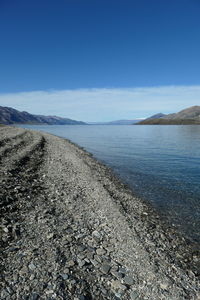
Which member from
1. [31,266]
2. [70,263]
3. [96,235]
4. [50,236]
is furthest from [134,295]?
[50,236]

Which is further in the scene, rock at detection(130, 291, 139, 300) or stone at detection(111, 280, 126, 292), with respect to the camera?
stone at detection(111, 280, 126, 292)

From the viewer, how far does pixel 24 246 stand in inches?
331

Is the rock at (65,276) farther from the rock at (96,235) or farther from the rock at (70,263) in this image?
the rock at (96,235)

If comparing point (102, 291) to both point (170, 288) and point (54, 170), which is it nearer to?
point (170, 288)

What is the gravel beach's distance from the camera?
6660 mm

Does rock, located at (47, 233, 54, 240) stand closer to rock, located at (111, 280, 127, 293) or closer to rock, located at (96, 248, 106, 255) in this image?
rock, located at (96, 248, 106, 255)

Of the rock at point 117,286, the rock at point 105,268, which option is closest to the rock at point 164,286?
the rock at point 117,286

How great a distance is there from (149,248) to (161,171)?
19.5 meters

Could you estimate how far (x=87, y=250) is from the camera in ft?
28.5

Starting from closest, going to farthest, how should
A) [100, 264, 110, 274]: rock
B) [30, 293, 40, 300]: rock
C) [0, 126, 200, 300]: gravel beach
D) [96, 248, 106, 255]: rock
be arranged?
[30, 293, 40, 300]: rock
[0, 126, 200, 300]: gravel beach
[100, 264, 110, 274]: rock
[96, 248, 106, 255]: rock

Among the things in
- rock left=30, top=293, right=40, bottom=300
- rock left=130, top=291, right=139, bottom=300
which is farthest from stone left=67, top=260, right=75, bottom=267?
rock left=130, top=291, right=139, bottom=300

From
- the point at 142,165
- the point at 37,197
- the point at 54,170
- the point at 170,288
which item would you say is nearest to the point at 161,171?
the point at 142,165

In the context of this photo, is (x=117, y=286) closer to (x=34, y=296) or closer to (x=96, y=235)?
(x=34, y=296)

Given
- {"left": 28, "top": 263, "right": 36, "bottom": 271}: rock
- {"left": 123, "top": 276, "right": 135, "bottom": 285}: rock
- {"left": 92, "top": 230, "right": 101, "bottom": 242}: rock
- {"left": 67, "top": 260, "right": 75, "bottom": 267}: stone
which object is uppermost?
{"left": 28, "top": 263, "right": 36, "bottom": 271}: rock
